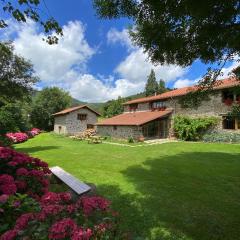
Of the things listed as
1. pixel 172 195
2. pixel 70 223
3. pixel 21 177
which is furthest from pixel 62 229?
pixel 172 195

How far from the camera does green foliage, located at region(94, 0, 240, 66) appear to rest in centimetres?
686

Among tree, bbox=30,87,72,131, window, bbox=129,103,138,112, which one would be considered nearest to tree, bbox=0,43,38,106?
window, bbox=129,103,138,112

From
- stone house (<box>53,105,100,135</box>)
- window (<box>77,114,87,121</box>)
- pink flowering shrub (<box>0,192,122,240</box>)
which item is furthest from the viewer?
window (<box>77,114,87,121</box>)

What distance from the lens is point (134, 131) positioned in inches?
1237

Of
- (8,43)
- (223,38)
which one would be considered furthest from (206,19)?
(8,43)

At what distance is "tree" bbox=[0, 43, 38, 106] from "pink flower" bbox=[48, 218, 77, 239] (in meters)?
19.6

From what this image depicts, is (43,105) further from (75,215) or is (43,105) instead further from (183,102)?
(75,215)

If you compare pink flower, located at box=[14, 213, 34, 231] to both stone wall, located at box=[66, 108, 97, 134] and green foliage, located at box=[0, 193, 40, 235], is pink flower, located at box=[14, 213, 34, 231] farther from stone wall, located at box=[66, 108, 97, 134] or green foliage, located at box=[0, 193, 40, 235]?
stone wall, located at box=[66, 108, 97, 134]

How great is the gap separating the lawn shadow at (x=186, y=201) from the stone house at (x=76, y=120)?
32185 mm

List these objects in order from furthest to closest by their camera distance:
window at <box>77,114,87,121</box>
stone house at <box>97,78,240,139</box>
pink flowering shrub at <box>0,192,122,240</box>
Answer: window at <box>77,114,87,121</box>, stone house at <box>97,78,240,139</box>, pink flowering shrub at <box>0,192,122,240</box>

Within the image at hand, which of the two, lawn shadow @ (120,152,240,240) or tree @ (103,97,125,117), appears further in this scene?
tree @ (103,97,125,117)

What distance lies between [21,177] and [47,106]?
5512 centimetres

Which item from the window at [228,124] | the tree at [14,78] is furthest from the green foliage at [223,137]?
the tree at [14,78]

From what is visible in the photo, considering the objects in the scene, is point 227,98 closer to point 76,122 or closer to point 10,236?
point 76,122
